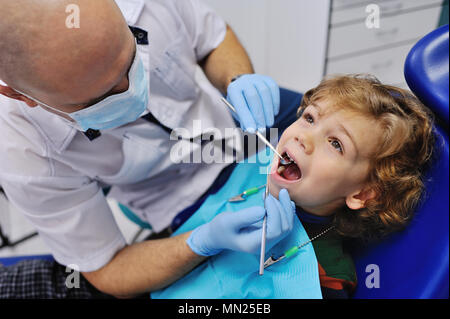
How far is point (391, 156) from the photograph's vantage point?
31.1 inches

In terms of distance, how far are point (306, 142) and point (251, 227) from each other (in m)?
0.23

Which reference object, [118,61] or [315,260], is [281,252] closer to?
[315,260]

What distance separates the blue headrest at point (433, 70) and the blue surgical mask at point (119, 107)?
59 cm

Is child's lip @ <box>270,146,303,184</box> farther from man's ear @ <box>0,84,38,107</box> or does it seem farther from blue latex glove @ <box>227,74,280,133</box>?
man's ear @ <box>0,84,38,107</box>

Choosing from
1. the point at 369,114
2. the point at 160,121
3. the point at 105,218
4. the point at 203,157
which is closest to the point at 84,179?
the point at 105,218

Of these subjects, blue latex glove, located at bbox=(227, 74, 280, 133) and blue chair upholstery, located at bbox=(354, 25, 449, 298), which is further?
blue latex glove, located at bbox=(227, 74, 280, 133)

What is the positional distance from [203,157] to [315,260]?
0.59 meters

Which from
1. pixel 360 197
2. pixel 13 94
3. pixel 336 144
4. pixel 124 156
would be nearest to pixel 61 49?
pixel 13 94

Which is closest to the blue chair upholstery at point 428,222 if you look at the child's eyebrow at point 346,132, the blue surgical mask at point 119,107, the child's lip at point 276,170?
the child's eyebrow at point 346,132

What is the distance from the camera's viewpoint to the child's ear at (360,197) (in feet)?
2.71

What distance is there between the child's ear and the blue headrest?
0.67 feet

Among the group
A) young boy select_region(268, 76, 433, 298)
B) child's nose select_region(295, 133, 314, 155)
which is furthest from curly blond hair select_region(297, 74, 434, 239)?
child's nose select_region(295, 133, 314, 155)

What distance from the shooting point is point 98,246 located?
103 cm

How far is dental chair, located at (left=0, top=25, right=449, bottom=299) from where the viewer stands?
2.23ft
